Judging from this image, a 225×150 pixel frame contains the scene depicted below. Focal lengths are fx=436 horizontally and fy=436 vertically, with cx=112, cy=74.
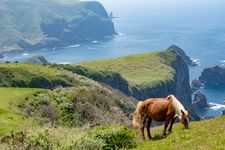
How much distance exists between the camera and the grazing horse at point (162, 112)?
22.8 metres

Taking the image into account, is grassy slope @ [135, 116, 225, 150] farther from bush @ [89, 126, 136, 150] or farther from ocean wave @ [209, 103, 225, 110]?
ocean wave @ [209, 103, 225, 110]

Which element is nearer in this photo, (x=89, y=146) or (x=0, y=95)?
(x=89, y=146)

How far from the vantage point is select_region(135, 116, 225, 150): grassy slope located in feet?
57.8

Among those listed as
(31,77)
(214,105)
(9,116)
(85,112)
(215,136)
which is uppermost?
(215,136)

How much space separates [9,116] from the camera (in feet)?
160

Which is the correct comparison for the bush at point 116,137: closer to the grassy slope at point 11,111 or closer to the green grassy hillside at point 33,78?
the grassy slope at point 11,111

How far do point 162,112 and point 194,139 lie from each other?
357 cm

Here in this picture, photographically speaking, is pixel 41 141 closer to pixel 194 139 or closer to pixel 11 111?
pixel 194 139

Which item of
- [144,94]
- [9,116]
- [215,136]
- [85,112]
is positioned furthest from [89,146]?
[144,94]

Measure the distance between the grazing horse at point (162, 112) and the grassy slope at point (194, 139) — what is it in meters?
0.70

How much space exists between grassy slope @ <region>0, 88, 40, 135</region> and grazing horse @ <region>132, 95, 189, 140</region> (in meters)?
16.6

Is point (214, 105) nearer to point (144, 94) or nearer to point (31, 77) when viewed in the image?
point (144, 94)

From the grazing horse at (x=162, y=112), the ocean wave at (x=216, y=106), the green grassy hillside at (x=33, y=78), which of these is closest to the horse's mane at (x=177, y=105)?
the grazing horse at (x=162, y=112)

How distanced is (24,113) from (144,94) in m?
129
